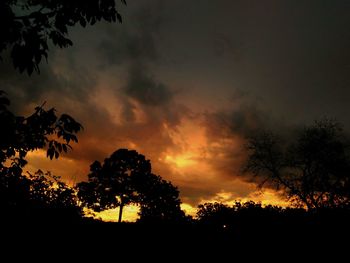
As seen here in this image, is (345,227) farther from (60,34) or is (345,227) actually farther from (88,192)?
(88,192)

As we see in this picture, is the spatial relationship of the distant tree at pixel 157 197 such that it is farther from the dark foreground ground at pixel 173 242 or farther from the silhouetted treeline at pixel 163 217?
the dark foreground ground at pixel 173 242

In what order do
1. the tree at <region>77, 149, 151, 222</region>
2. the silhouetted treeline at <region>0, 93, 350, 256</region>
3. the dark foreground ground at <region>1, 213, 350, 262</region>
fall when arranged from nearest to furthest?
1. the silhouetted treeline at <region>0, 93, 350, 256</region>
2. the dark foreground ground at <region>1, 213, 350, 262</region>
3. the tree at <region>77, 149, 151, 222</region>

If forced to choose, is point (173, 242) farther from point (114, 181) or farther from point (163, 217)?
point (114, 181)


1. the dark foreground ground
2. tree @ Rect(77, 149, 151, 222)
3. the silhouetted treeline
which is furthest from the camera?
tree @ Rect(77, 149, 151, 222)

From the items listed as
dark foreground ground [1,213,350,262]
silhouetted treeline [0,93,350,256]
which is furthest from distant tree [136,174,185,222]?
dark foreground ground [1,213,350,262]

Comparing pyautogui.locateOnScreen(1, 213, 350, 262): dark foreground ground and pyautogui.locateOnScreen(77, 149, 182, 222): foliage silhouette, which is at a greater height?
pyautogui.locateOnScreen(77, 149, 182, 222): foliage silhouette

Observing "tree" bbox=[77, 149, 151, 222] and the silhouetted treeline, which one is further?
"tree" bbox=[77, 149, 151, 222]

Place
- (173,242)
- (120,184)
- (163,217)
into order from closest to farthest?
1. (173,242)
2. (163,217)
3. (120,184)

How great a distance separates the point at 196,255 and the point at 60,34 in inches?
424

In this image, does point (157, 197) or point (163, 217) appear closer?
point (163, 217)

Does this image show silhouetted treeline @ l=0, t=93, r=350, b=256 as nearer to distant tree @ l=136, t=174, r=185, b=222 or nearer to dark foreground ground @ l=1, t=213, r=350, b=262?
dark foreground ground @ l=1, t=213, r=350, b=262

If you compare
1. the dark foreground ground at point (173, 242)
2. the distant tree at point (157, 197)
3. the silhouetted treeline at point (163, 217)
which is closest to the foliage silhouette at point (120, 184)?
the distant tree at point (157, 197)

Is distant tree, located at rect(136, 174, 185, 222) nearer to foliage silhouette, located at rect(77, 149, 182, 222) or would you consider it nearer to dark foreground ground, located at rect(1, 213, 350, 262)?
foliage silhouette, located at rect(77, 149, 182, 222)

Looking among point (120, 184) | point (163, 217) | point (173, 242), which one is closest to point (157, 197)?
point (120, 184)
